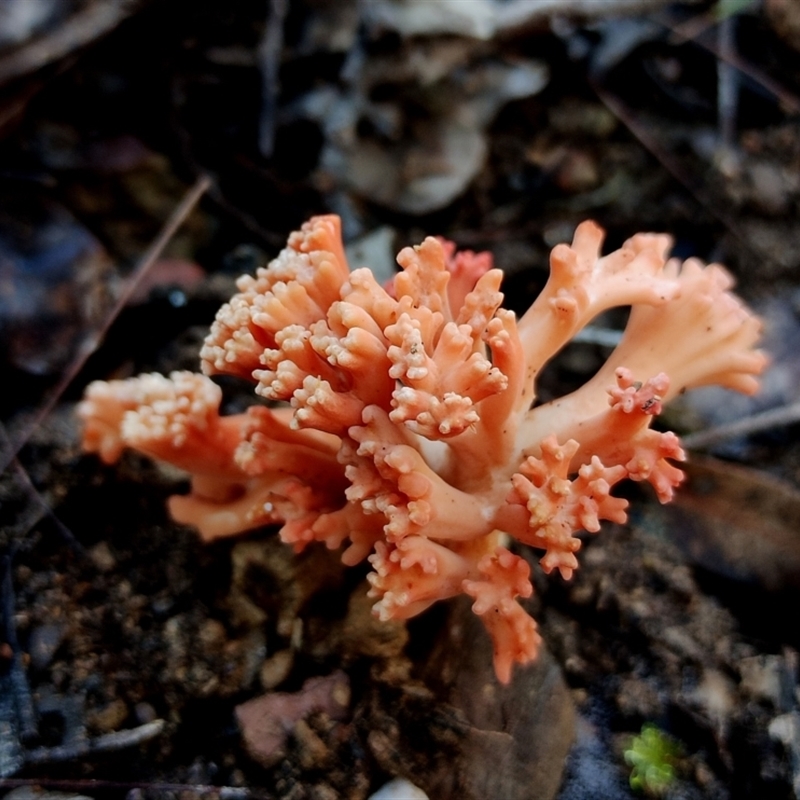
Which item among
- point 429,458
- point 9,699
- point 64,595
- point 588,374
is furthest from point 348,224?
point 9,699

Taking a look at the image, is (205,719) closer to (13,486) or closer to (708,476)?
(13,486)

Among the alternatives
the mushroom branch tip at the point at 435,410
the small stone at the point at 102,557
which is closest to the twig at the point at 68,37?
the mushroom branch tip at the point at 435,410

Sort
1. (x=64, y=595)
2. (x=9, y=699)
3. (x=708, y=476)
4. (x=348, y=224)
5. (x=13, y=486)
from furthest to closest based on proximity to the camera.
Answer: (x=348, y=224), (x=708, y=476), (x=13, y=486), (x=64, y=595), (x=9, y=699)

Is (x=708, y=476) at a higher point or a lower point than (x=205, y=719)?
higher

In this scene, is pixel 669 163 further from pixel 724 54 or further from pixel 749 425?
pixel 749 425

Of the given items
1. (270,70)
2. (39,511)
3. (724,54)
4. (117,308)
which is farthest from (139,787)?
(724,54)

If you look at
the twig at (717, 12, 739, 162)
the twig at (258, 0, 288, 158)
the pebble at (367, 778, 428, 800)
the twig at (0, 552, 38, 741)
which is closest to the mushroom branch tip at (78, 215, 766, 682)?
the pebble at (367, 778, 428, 800)
